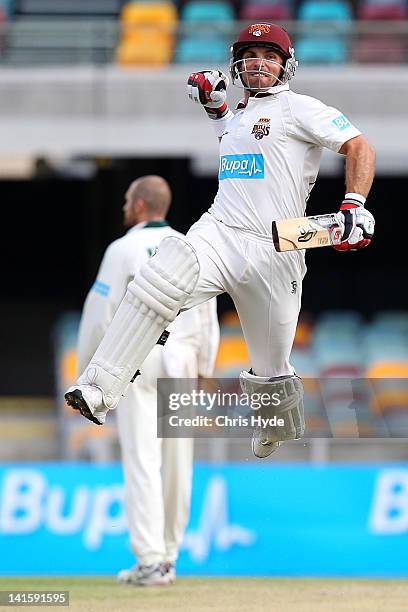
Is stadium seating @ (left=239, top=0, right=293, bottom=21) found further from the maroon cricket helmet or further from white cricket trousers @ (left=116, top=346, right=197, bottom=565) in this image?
the maroon cricket helmet

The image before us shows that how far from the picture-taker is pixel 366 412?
8.54 meters

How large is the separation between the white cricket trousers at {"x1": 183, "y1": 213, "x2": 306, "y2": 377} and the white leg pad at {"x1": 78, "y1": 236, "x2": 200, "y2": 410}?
0.21 feet

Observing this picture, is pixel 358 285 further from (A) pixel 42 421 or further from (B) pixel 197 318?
(B) pixel 197 318

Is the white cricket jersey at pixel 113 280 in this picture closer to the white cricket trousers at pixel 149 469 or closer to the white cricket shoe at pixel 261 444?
the white cricket trousers at pixel 149 469

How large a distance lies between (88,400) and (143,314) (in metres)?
0.33

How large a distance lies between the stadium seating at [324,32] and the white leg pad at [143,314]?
20.2 feet

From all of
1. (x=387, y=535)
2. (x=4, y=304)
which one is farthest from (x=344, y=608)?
(x=4, y=304)

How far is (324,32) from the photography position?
10422 mm

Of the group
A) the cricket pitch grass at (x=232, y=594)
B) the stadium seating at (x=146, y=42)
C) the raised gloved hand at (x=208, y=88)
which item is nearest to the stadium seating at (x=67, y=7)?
the stadium seating at (x=146, y=42)

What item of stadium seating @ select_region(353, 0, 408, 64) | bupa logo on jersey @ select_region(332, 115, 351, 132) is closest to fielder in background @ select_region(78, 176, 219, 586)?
bupa logo on jersey @ select_region(332, 115, 351, 132)

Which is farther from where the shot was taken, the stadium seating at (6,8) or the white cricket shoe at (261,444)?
the stadium seating at (6,8)

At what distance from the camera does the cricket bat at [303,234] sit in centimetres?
423

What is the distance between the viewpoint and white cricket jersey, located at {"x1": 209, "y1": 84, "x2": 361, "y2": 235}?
14.9ft

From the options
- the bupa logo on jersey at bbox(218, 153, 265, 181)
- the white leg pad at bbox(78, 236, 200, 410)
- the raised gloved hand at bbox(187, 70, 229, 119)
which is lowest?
the white leg pad at bbox(78, 236, 200, 410)
